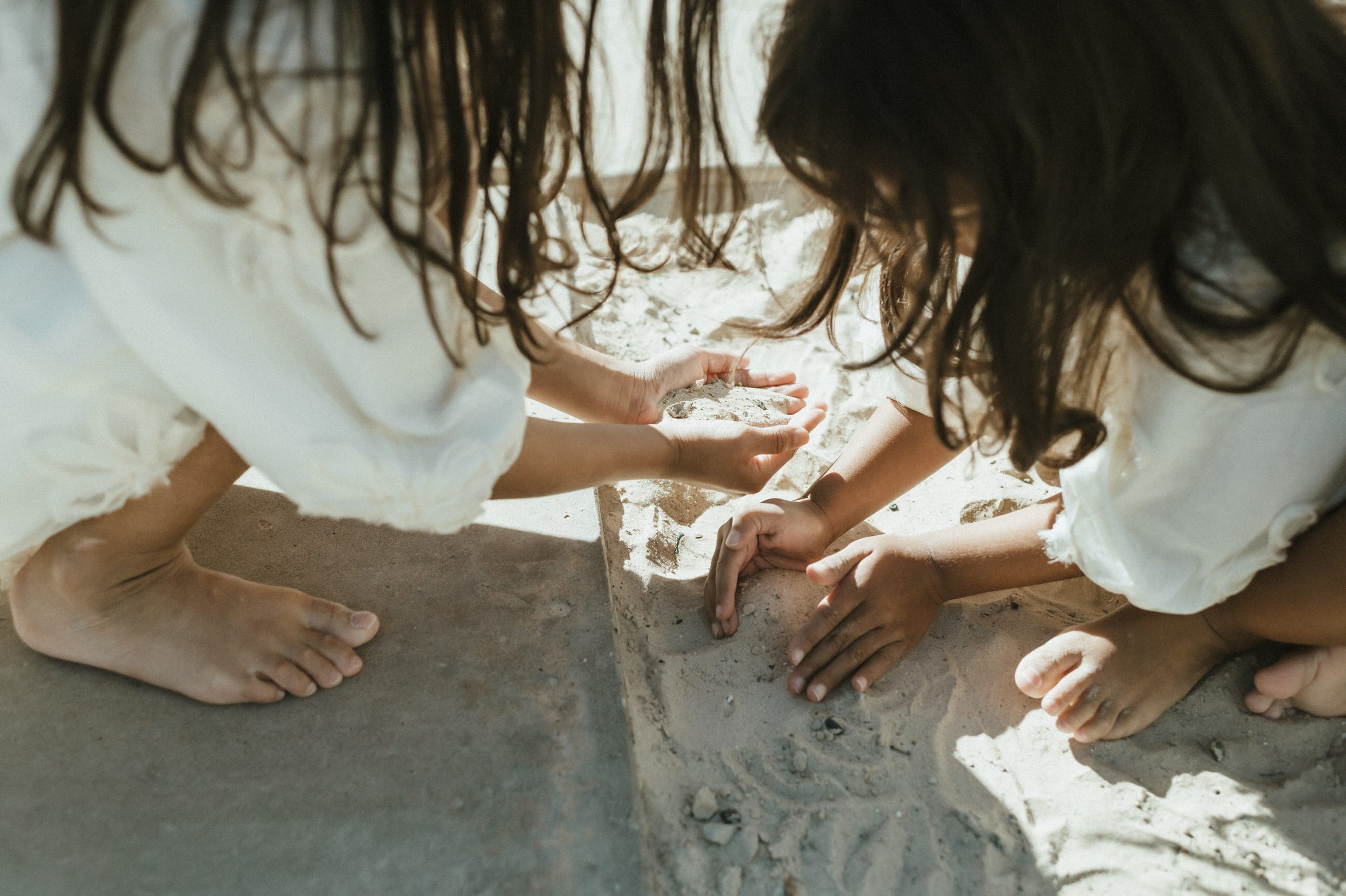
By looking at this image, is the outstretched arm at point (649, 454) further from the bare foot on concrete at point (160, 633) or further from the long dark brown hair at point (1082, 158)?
the long dark brown hair at point (1082, 158)

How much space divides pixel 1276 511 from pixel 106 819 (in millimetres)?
1355

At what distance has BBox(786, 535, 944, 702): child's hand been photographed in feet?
4.35

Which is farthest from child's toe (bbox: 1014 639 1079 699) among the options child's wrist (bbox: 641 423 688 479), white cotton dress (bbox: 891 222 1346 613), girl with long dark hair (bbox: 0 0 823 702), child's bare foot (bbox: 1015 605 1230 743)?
girl with long dark hair (bbox: 0 0 823 702)

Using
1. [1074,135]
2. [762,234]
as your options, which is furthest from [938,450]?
[762,234]

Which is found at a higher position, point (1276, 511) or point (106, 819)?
point (1276, 511)

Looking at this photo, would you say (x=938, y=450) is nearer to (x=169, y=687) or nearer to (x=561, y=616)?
(x=561, y=616)

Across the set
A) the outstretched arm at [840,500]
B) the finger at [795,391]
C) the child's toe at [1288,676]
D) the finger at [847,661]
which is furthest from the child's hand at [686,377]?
the child's toe at [1288,676]

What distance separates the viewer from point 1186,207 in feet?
3.21

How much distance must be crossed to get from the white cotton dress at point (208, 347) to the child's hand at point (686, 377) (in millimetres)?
593

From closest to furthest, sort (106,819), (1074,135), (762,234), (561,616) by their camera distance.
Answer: (1074,135), (106,819), (561,616), (762,234)

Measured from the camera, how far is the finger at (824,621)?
1.35 m

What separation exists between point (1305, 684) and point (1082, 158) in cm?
75

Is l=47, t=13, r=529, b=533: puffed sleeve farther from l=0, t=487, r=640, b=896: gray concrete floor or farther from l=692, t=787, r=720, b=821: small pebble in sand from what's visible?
l=692, t=787, r=720, b=821: small pebble in sand

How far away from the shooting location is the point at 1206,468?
1.12m
